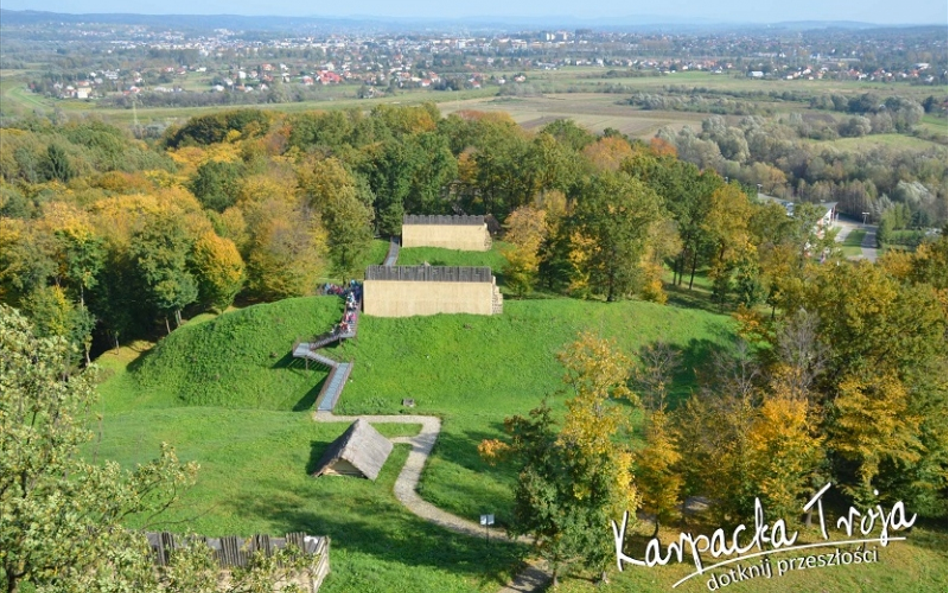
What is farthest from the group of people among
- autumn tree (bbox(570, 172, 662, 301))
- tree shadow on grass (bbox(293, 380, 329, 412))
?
autumn tree (bbox(570, 172, 662, 301))

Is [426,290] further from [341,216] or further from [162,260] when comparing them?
[162,260]

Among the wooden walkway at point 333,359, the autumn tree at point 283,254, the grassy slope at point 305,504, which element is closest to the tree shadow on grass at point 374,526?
the grassy slope at point 305,504

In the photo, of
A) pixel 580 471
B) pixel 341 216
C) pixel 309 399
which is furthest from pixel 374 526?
pixel 341 216

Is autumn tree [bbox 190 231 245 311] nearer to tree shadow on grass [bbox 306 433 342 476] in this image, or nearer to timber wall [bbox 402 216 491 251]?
timber wall [bbox 402 216 491 251]

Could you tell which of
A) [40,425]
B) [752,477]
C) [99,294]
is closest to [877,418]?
[752,477]

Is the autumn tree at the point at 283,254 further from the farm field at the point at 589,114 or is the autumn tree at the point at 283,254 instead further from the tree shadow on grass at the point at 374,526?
the farm field at the point at 589,114
